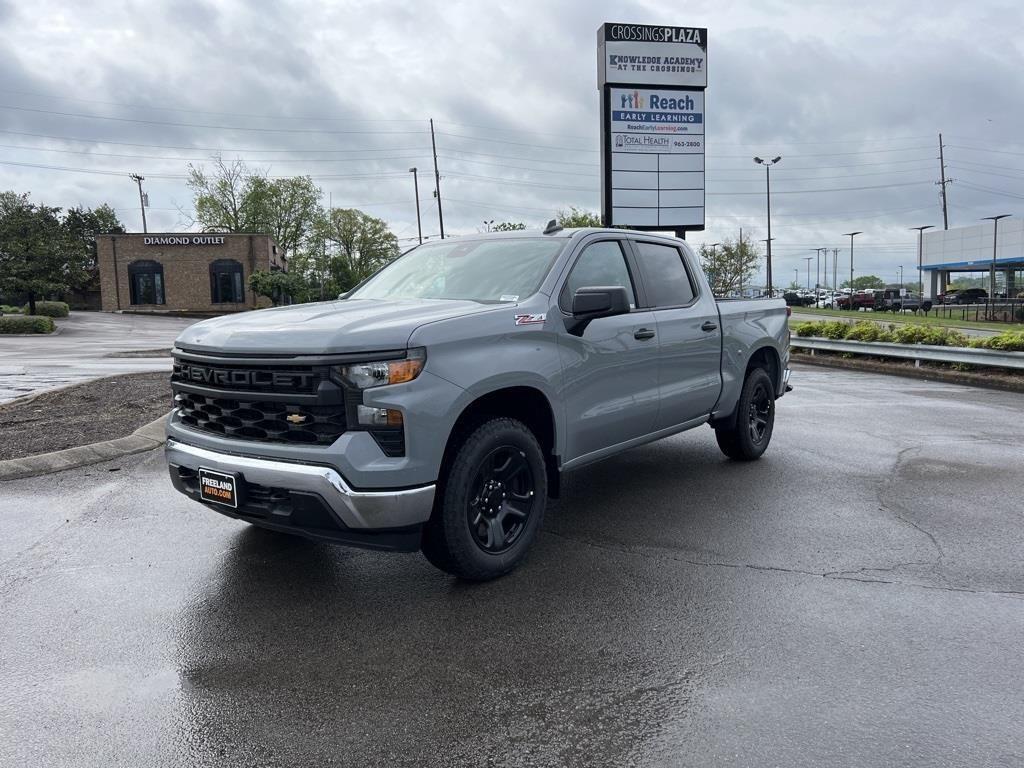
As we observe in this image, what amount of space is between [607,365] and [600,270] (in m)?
0.71

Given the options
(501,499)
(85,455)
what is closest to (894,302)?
(85,455)

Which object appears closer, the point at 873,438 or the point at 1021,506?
the point at 1021,506

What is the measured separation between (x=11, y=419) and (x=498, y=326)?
6.91m

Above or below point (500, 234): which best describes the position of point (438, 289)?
below

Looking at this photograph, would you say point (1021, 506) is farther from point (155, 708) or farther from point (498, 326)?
point (155, 708)

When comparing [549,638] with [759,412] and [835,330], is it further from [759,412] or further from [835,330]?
[835,330]

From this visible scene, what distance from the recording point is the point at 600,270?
17.2 feet

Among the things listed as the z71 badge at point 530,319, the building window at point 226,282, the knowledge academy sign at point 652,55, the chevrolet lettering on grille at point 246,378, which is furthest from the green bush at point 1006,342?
the building window at point 226,282

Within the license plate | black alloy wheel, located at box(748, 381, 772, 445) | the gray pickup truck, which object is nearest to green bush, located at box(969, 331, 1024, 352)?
black alloy wheel, located at box(748, 381, 772, 445)

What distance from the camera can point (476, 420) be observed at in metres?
4.15

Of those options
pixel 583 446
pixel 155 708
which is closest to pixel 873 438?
pixel 583 446

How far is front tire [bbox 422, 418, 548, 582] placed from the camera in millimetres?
3896

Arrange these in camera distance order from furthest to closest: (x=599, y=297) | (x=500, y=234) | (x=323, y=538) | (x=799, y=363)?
1. (x=799, y=363)
2. (x=500, y=234)
3. (x=599, y=297)
4. (x=323, y=538)

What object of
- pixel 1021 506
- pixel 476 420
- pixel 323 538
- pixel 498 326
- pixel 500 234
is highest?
pixel 500 234
